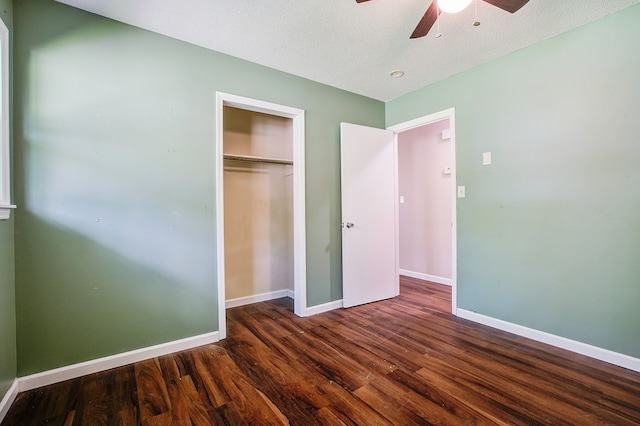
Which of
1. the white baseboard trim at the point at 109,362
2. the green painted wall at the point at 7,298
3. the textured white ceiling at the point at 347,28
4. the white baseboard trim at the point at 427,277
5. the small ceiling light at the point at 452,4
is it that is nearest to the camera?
the small ceiling light at the point at 452,4

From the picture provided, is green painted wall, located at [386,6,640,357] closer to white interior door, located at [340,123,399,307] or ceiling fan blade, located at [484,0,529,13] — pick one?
white interior door, located at [340,123,399,307]

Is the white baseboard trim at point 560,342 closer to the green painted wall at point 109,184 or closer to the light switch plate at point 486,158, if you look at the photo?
the light switch plate at point 486,158

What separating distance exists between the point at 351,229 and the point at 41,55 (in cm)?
289

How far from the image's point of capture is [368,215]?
3387 millimetres

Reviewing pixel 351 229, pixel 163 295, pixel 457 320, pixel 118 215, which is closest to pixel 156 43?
pixel 118 215

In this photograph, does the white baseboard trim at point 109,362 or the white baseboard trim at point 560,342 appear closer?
the white baseboard trim at point 109,362

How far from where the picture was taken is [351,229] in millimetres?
3270

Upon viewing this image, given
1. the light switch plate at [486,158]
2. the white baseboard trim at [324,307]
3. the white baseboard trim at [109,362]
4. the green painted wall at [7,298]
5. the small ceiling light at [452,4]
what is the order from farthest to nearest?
the white baseboard trim at [324,307]
the light switch plate at [486,158]
the white baseboard trim at [109,362]
the green painted wall at [7,298]
the small ceiling light at [452,4]

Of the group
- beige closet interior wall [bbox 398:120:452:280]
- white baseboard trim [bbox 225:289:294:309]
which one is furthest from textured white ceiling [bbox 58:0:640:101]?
white baseboard trim [bbox 225:289:294:309]

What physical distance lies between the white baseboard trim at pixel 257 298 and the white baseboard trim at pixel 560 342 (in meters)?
2.12

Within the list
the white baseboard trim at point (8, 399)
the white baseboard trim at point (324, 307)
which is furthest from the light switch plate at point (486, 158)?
the white baseboard trim at point (8, 399)

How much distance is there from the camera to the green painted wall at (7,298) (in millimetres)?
1622

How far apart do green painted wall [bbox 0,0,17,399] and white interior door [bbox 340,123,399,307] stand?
263cm

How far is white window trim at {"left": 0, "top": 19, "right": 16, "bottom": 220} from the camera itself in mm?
1667
